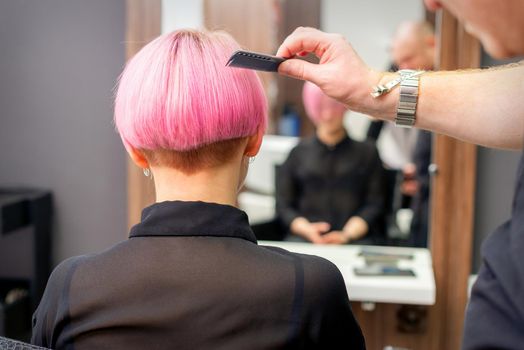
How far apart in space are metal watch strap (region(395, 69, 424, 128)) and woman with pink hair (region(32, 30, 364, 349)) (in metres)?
0.25

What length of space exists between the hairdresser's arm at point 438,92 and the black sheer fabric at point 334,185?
1.55 metres

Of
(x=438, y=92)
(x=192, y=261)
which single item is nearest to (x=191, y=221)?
(x=192, y=261)

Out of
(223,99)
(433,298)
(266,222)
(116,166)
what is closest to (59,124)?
(116,166)

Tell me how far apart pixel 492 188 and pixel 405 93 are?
1288 mm

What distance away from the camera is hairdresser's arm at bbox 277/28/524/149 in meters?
1.01

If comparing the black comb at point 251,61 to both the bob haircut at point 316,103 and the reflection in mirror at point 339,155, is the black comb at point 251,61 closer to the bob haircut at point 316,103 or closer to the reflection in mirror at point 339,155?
the reflection in mirror at point 339,155

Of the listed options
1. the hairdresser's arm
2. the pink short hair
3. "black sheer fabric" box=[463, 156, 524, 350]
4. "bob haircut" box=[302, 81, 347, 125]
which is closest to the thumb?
the hairdresser's arm

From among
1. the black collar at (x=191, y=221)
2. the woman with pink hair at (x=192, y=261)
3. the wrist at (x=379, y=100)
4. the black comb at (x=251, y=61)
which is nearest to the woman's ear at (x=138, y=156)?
the woman with pink hair at (x=192, y=261)

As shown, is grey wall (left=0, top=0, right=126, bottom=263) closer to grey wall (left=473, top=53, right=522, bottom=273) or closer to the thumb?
grey wall (left=473, top=53, right=522, bottom=273)

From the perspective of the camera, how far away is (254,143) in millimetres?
1132

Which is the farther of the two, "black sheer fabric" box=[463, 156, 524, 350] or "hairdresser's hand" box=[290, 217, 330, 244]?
"hairdresser's hand" box=[290, 217, 330, 244]

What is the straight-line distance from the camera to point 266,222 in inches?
110

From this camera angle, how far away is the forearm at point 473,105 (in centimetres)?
100

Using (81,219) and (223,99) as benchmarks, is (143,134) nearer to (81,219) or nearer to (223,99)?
(223,99)
